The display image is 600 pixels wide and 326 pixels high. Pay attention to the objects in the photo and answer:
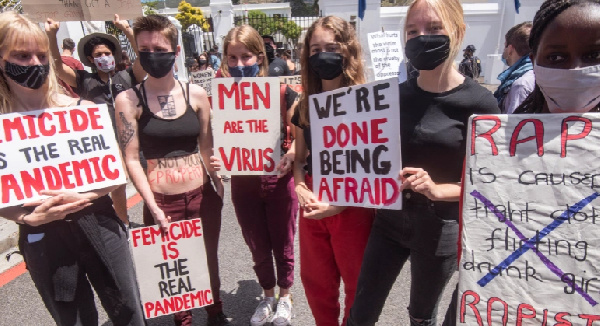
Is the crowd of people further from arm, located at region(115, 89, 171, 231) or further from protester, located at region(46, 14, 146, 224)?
protester, located at region(46, 14, 146, 224)

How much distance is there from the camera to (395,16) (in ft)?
55.5

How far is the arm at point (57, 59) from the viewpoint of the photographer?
2.98m

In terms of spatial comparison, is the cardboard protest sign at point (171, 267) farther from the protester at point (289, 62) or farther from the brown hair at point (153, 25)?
the protester at point (289, 62)

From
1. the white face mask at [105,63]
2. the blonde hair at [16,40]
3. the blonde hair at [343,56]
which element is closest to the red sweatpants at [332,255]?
the blonde hair at [343,56]

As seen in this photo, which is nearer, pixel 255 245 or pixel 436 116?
pixel 436 116

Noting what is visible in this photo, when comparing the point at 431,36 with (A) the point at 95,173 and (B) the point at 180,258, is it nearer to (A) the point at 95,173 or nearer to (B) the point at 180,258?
(A) the point at 95,173

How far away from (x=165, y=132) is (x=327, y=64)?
104cm

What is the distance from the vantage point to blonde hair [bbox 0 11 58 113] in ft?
5.65

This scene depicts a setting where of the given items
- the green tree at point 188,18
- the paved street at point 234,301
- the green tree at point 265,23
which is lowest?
the paved street at point 234,301

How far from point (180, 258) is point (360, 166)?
1309 mm

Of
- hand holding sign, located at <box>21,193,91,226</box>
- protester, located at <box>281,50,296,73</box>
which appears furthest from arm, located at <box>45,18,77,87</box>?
protester, located at <box>281,50,296,73</box>

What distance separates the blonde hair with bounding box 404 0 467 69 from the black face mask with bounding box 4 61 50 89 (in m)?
1.72

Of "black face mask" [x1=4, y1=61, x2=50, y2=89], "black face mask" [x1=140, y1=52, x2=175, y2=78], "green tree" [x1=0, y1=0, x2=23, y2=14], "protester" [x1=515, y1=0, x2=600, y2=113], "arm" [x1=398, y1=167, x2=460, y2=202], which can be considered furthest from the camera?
"green tree" [x1=0, y1=0, x2=23, y2=14]

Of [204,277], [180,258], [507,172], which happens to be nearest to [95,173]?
[180,258]
